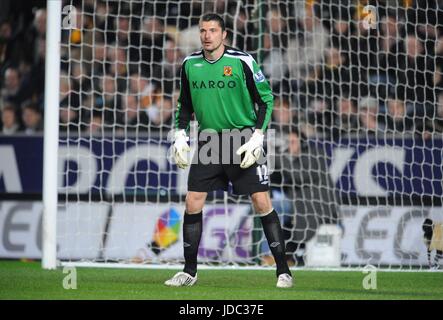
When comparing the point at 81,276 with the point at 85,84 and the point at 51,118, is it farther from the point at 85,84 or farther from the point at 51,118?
the point at 85,84

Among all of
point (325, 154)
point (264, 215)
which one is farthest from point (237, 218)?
point (264, 215)

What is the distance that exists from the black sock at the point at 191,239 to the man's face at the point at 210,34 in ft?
4.17

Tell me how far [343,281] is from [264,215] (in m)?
1.25

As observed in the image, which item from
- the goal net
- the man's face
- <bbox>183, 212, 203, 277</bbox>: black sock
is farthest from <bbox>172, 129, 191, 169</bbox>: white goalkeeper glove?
the goal net

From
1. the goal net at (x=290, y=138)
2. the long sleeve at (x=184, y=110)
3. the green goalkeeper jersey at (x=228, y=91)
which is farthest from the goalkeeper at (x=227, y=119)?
the goal net at (x=290, y=138)

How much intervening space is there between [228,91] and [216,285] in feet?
4.96

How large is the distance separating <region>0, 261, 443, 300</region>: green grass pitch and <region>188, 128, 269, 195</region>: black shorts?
753mm

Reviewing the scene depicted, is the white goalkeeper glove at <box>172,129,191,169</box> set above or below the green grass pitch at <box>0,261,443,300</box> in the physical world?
above

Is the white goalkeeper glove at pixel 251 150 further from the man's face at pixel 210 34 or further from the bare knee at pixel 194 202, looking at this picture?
the man's face at pixel 210 34

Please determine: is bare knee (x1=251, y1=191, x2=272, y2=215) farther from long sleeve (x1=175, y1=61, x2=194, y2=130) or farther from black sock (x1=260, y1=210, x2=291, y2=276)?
long sleeve (x1=175, y1=61, x2=194, y2=130)

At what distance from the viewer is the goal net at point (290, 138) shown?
35.8 feet

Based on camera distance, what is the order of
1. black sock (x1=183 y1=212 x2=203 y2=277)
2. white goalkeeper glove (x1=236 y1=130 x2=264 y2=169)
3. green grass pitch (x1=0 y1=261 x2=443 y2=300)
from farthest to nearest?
black sock (x1=183 y1=212 x2=203 y2=277), white goalkeeper glove (x1=236 y1=130 x2=264 y2=169), green grass pitch (x1=0 y1=261 x2=443 y2=300)

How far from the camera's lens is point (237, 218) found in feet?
36.1

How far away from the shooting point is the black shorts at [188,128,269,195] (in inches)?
299
